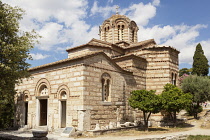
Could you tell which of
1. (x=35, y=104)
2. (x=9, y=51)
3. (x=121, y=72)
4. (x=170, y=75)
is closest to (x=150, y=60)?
(x=170, y=75)

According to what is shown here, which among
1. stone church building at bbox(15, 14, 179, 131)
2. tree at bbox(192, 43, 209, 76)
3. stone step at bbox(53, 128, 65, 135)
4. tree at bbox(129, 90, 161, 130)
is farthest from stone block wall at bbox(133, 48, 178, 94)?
tree at bbox(192, 43, 209, 76)

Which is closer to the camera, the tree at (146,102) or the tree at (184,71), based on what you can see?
the tree at (146,102)

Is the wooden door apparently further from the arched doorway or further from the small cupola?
the small cupola

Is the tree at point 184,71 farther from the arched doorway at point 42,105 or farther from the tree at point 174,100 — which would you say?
the arched doorway at point 42,105

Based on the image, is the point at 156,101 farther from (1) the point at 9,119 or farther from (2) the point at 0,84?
(1) the point at 9,119

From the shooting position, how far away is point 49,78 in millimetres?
14719

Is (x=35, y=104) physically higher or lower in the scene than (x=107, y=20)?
lower

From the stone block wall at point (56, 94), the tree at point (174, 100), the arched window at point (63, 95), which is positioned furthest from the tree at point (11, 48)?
the tree at point (174, 100)

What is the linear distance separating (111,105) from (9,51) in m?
7.43

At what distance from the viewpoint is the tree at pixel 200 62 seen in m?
31.5

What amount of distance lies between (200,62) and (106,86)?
879 inches

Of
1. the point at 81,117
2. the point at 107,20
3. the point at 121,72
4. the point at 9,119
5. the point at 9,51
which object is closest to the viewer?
the point at 9,51

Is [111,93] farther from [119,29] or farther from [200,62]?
[200,62]

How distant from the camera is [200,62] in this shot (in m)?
31.6
